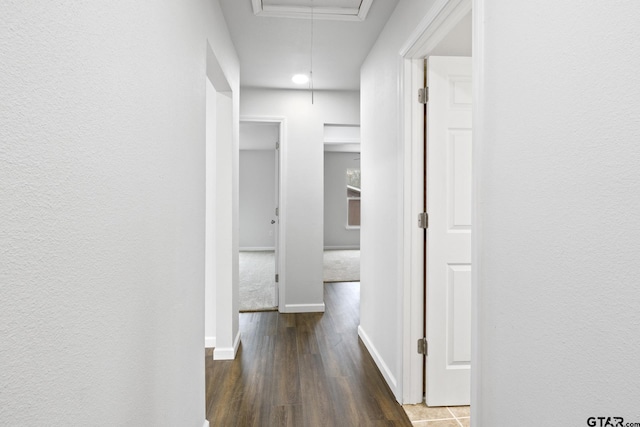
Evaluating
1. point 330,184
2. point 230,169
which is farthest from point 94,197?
point 330,184

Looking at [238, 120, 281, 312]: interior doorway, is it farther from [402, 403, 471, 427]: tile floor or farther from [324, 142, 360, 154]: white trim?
[402, 403, 471, 427]: tile floor

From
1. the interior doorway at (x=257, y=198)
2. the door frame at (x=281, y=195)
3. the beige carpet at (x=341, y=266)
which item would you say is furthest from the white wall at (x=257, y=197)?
the door frame at (x=281, y=195)

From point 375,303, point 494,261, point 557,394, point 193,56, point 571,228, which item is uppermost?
point 193,56

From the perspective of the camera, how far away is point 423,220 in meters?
2.25

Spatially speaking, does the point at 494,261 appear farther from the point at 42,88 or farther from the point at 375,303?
the point at 375,303

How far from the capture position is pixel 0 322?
550mm

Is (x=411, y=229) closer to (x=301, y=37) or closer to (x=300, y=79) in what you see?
(x=301, y=37)

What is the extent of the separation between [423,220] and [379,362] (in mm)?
1202

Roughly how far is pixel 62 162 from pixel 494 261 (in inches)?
49.8

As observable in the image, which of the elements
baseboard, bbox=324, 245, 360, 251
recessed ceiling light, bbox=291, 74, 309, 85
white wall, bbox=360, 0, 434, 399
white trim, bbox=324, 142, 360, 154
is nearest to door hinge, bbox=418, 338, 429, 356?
→ white wall, bbox=360, 0, 434, 399

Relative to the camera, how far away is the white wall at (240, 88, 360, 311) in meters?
4.18

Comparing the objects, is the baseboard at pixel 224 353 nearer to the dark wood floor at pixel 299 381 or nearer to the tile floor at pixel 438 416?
the dark wood floor at pixel 299 381

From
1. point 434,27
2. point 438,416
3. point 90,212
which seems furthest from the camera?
point 438,416

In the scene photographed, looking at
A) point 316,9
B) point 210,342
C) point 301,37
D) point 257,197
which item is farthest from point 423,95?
point 257,197
